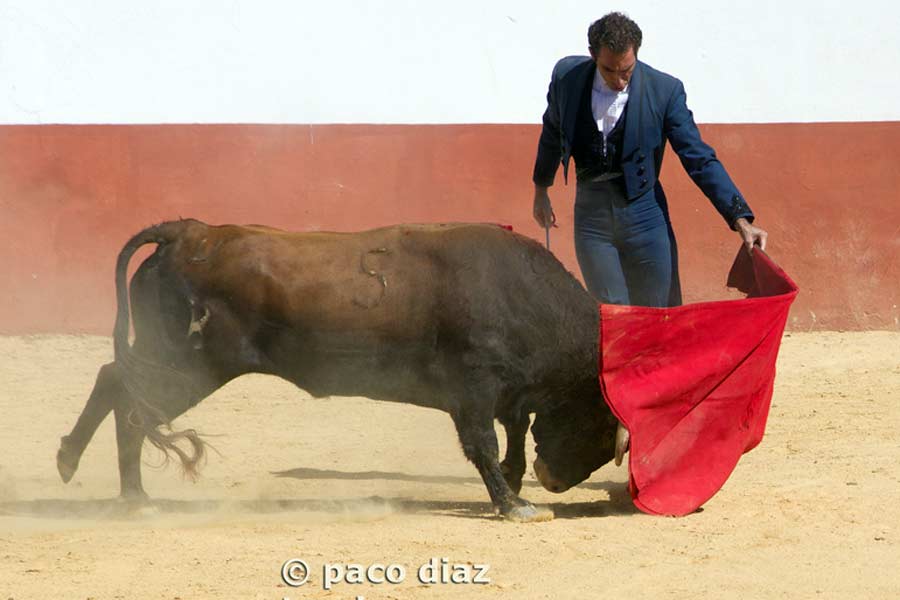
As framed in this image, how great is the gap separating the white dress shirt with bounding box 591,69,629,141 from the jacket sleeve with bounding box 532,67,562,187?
19 cm

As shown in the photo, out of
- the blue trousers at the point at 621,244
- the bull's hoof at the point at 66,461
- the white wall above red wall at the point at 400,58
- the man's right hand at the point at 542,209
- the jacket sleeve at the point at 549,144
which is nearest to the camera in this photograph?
the bull's hoof at the point at 66,461

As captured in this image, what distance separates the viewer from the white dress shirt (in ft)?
18.9

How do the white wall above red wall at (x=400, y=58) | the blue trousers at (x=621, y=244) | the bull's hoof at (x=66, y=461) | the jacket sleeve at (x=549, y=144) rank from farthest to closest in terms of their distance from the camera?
the white wall above red wall at (x=400, y=58) < the jacket sleeve at (x=549, y=144) < the blue trousers at (x=621, y=244) < the bull's hoof at (x=66, y=461)

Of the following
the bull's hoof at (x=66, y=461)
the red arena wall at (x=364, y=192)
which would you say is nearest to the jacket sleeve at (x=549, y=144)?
the bull's hoof at (x=66, y=461)

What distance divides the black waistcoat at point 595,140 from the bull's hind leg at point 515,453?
1055 mm

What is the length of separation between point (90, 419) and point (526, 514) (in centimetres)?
177

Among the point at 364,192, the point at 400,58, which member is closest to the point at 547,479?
the point at 364,192

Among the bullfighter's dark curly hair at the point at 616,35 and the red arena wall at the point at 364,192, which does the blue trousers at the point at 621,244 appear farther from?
the red arena wall at the point at 364,192

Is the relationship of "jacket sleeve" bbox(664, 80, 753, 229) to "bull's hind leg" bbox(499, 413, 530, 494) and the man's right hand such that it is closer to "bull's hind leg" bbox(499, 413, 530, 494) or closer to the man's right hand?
the man's right hand

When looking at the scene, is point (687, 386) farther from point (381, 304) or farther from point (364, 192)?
point (364, 192)

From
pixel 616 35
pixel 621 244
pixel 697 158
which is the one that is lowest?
pixel 621 244

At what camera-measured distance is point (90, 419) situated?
5738 mm

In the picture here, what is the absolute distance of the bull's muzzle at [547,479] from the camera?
5703mm

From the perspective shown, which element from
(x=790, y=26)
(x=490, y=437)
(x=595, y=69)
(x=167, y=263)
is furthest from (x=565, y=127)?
(x=790, y=26)
